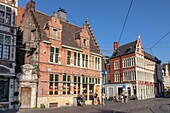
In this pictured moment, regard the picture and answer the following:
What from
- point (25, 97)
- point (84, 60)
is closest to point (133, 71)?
point (84, 60)

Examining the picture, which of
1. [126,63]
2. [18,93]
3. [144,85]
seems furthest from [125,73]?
[18,93]

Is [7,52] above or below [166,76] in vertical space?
above

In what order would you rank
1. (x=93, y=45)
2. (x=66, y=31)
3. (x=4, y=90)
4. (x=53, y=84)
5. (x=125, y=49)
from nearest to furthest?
1. (x=4, y=90)
2. (x=53, y=84)
3. (x=66, y=31)
4. (x=93, y=45)
5. (x=125, y=49)

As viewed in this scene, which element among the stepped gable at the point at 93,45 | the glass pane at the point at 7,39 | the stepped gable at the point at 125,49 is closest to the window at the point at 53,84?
the glass pane at the point at 7,39

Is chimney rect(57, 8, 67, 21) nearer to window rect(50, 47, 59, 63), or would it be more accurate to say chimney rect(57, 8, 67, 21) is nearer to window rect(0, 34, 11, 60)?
window rect(50, 47, 59, 63)

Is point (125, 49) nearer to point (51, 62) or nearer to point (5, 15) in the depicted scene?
point (51, 62)

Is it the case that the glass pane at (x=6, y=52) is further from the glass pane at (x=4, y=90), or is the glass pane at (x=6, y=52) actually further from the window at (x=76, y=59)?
the window at (x=76, y=59)

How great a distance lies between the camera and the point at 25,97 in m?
22.6

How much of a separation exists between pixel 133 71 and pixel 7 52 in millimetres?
33030

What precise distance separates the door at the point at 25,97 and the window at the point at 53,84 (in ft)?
8.84

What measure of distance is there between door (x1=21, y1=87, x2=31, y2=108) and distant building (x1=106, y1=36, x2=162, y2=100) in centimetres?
2499

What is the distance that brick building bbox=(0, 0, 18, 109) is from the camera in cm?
2041

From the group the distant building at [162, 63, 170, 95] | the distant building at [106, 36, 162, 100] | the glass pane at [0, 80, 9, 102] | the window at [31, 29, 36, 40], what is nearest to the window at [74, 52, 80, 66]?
the window at [31, 29, 36, 40]

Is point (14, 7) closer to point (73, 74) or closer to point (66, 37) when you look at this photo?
point (66, 37)
